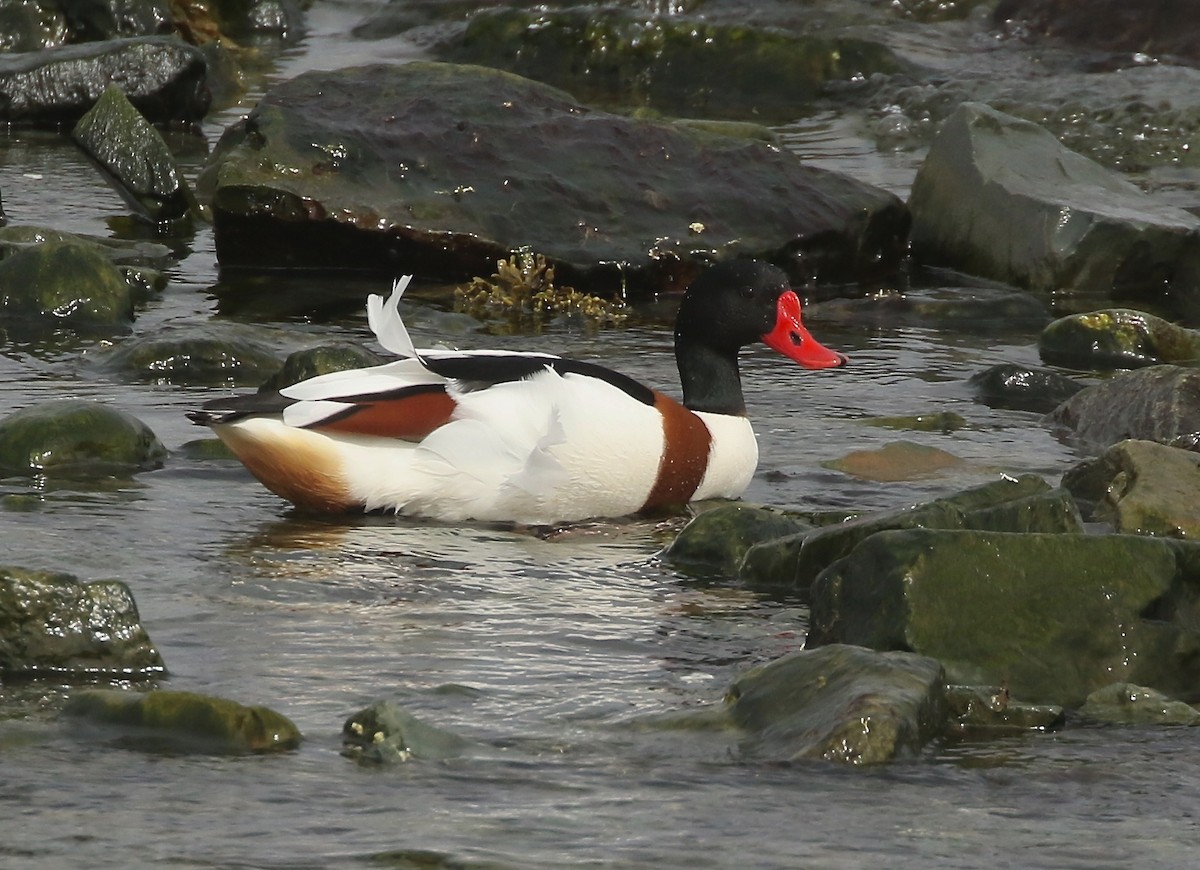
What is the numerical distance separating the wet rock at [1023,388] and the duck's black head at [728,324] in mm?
1268

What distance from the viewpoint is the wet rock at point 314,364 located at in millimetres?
7730

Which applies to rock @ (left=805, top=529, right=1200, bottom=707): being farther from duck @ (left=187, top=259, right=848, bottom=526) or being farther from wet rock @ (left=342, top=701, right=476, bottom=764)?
duck @ (left=187, top=259, right=848, bottom=526)

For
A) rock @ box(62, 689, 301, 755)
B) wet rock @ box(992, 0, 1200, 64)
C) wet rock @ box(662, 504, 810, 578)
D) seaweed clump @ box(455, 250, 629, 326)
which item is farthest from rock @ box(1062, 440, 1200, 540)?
wet rock @ box(992, 0, 1200, 64)

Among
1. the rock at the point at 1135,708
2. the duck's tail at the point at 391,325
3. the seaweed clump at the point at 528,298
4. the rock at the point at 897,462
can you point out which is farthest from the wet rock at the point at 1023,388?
the rock at the point at 1135,708

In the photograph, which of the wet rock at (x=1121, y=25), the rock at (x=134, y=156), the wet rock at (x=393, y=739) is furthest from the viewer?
the wet rock at (x=1121, y=25)

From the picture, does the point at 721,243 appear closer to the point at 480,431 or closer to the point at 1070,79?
the point at 480,431

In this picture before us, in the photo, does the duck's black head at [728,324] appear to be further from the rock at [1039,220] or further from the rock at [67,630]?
the rock at [1039,220]

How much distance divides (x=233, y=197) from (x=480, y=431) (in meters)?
4.38

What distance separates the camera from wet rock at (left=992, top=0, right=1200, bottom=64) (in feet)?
60.7

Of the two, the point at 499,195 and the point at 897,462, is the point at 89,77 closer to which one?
the point at 499,195

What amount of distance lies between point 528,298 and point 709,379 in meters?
2.87

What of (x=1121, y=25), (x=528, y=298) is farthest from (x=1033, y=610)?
(x=1121, y=25)

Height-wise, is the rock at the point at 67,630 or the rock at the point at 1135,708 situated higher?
the rock at the point at 67,630

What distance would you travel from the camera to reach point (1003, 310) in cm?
1031
